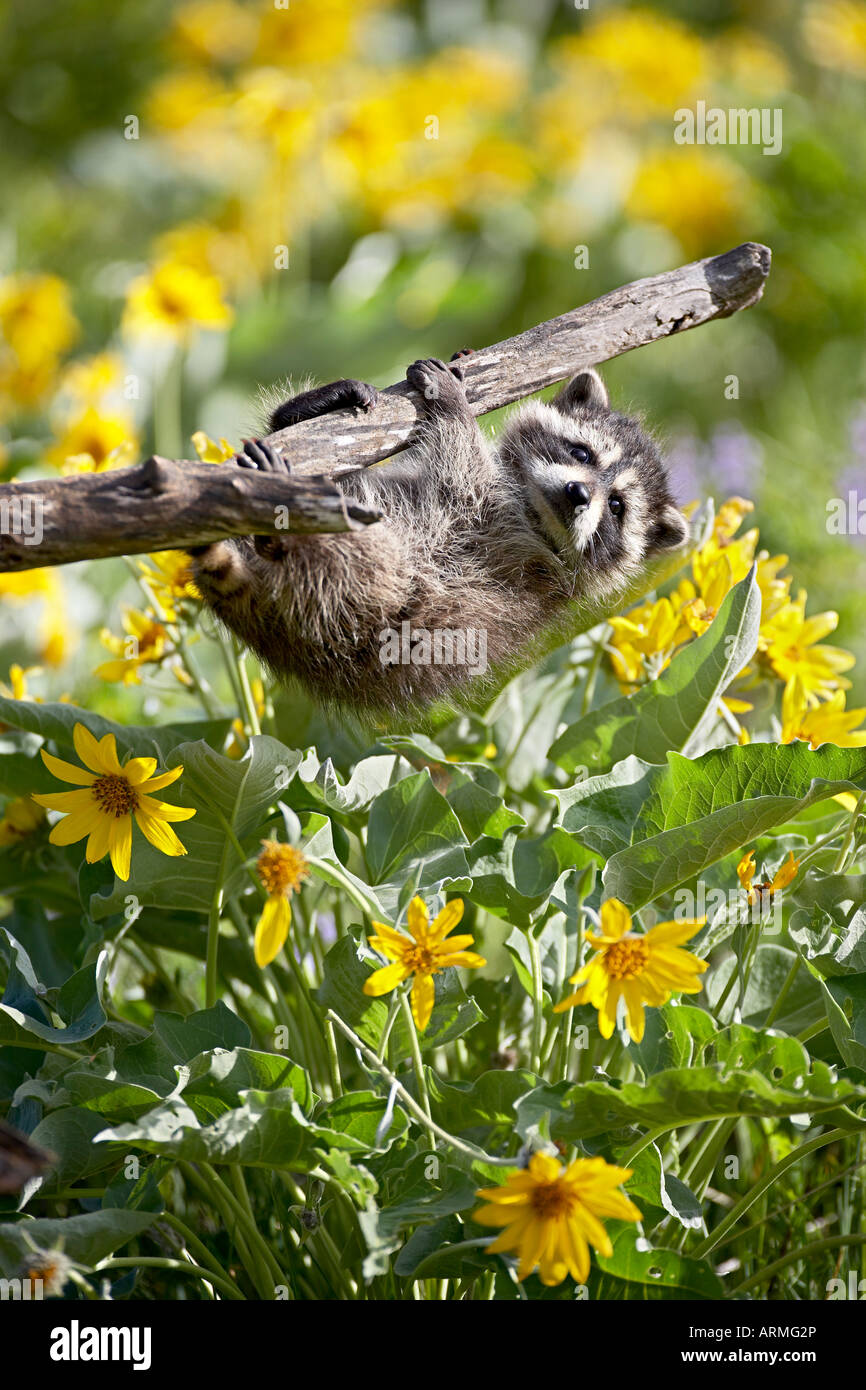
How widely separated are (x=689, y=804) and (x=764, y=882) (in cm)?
15

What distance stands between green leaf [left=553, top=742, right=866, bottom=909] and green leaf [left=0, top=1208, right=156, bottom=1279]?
0.68 m

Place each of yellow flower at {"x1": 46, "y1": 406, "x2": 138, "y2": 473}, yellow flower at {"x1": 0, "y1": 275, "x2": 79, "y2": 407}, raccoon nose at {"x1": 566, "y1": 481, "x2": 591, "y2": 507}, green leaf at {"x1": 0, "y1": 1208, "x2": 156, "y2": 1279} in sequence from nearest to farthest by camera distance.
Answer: green leaf at {"x1": 0, "y1": 1208, "x2": 156, "y2": 1279} < raccoon nose at {"x1": 566, "y1": 481, "x2": 591, "y2": 507} < yellow flower at {"x1": 46, "y1": 406, "x2": 138, "y2": 473} < yellow flower at {"x1": 0, "y1": 275, "x2": 79, "y2": 407}

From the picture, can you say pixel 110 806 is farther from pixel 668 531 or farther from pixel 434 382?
pixel 668 531

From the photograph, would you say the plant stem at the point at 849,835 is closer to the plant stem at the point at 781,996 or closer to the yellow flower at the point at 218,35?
the plant stem at the point at 781,996

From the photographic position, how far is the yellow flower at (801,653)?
2131 millimetres

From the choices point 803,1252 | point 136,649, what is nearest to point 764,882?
point 803,1252

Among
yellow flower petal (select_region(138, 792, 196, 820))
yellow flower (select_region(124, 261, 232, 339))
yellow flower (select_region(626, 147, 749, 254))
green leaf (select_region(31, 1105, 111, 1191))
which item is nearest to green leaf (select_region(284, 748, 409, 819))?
yellow flower petal (select_region(138, 792, 196, 820))

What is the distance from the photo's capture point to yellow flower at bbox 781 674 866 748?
6.66 feet

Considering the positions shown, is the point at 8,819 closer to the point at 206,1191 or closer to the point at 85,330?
the point at 206,1191

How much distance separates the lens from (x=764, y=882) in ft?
5.59

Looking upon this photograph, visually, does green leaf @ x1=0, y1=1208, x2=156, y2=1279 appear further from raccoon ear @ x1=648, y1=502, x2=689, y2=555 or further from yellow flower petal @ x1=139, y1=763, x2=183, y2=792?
raccoon ear @ x1=648, y1=502, x2=689, y2=555
